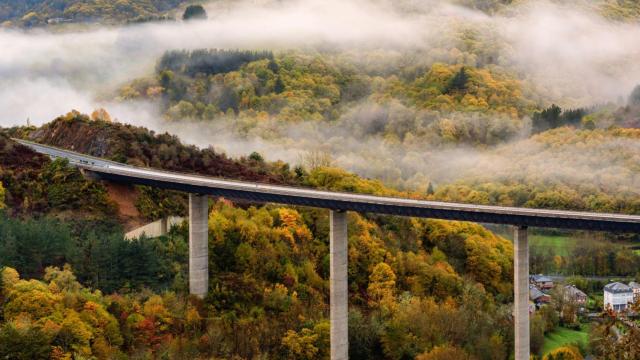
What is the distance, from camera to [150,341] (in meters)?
60.8

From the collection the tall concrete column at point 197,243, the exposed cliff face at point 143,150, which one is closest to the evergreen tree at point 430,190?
the exposed cliff face at point 143,150

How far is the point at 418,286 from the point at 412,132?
8362cm

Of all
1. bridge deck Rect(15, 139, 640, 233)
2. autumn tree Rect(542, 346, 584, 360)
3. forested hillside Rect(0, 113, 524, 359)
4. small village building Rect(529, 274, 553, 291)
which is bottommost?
autumn tree Rect(542, 346, 584, 360)

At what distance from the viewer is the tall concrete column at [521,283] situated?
193 ft

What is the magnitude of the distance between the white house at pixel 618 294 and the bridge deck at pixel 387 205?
3618cm

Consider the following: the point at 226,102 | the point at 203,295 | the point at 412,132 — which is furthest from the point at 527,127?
the point at 203,295

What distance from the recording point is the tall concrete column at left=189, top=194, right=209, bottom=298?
222ft

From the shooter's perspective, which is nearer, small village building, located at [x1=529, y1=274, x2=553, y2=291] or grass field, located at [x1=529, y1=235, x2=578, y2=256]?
small village building, located at [x1=529, y1=274, x2=553, y2=291]

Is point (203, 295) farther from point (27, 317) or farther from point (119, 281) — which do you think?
point (27, 317)

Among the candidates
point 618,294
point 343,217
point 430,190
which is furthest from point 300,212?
point 430,190

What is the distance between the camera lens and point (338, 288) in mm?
63281

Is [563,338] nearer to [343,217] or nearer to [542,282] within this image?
[542,282]

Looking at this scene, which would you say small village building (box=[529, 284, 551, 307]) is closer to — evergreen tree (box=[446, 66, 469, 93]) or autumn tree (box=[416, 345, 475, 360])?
autumn tree (box=[416, 345, 475, 360])

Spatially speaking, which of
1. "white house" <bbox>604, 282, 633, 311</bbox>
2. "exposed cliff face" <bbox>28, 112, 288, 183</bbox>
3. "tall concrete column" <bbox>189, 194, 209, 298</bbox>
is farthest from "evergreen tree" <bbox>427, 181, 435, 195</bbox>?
"tall concrete column" <bbox>189, 194, 209, 298</bbox>
